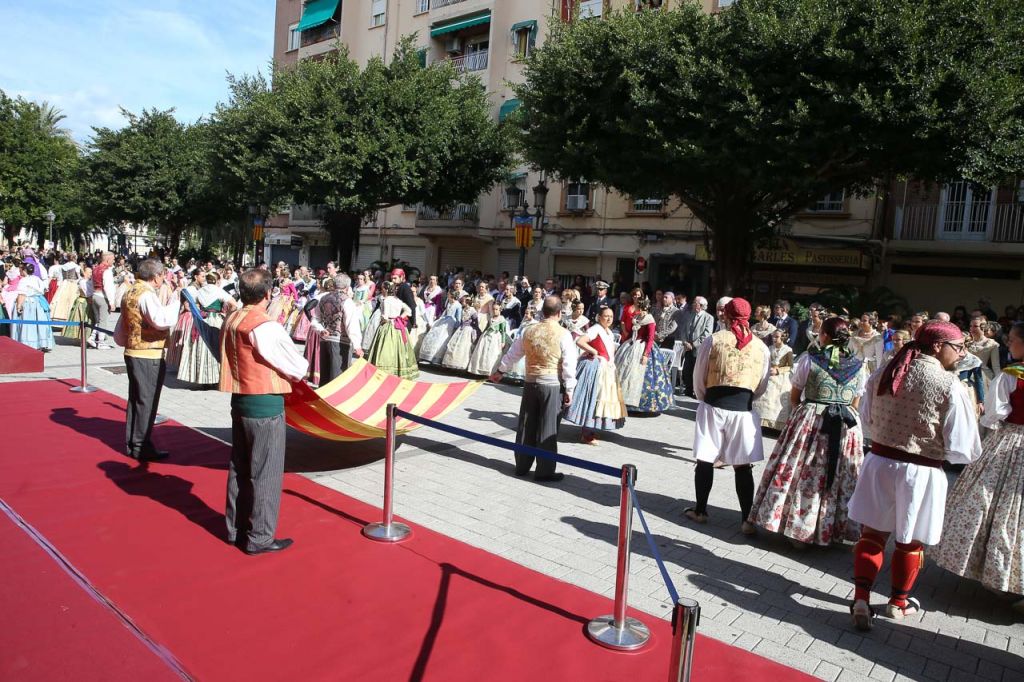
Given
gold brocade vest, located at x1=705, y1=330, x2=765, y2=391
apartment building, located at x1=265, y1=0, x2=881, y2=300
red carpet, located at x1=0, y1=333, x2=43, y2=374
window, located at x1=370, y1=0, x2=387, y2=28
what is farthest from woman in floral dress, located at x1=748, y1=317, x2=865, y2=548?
window, located at x1=370, y1=0, x2=387, y2=28

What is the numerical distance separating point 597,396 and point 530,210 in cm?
1885

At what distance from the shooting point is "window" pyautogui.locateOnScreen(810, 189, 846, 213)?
19.8 metres

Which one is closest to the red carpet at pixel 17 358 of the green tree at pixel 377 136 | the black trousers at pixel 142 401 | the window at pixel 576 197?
the black trousers at pixel 142 401

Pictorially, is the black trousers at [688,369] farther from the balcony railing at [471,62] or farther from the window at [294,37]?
the window at [294,37]

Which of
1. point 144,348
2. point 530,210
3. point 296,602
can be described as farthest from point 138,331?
point 530,210

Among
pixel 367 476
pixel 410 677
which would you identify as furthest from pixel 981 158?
pixel 410 677

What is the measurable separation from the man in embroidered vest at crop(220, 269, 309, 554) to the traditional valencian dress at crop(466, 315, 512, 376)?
818cm

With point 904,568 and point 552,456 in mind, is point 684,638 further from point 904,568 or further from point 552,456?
point 904,568

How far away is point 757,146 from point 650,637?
1192 cm

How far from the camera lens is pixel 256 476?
15.4 ft

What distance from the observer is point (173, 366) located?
11.5 meters

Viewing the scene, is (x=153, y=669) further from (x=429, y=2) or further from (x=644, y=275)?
(x=429, y=2)

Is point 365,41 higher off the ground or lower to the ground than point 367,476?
higher

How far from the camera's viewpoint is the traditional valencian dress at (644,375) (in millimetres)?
10070
